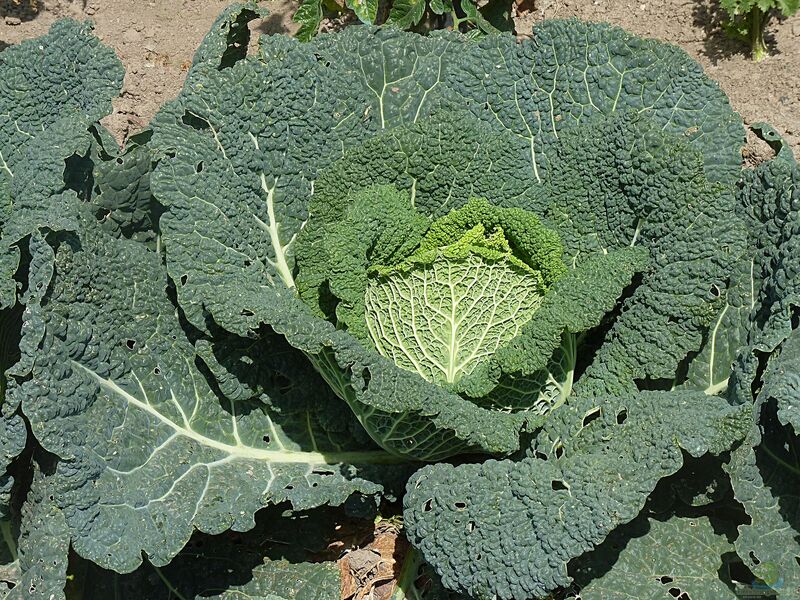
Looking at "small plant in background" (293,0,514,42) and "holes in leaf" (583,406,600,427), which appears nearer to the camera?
"holes in leaf" (583,406,600,427)

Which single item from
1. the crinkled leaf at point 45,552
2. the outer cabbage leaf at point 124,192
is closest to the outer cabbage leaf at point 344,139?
the outer cabbage leaf at point 124,192

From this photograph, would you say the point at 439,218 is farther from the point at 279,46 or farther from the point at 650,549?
the point at 650,549

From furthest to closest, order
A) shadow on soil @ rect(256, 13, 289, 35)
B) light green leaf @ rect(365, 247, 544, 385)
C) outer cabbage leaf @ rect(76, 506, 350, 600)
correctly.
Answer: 1. shadow on soil @ rect(256, 13, 289, 35)
2. outer cabbage leaf @ rect(76, 506, 350, 600)
3. light green leaf @ rect(365, 247, 544, 385)

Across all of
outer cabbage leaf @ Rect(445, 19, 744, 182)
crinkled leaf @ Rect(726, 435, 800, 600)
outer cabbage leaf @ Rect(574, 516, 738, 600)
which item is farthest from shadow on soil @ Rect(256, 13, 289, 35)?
crinkled leaf @ Rect(726, 435, 800, 600)

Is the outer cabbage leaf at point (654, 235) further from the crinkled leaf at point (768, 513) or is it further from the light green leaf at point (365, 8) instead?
the light green leaf at point (365, 8)

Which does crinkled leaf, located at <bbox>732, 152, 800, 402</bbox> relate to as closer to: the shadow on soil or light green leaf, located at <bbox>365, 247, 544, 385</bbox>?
light green leaf, located at <bbox>365, 247, 544, 385</bbox>

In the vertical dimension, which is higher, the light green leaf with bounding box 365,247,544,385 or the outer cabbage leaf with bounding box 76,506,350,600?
the light green leaf with bounding box 365,247,544,385

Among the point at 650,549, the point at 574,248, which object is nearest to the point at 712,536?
the point at 650,549
